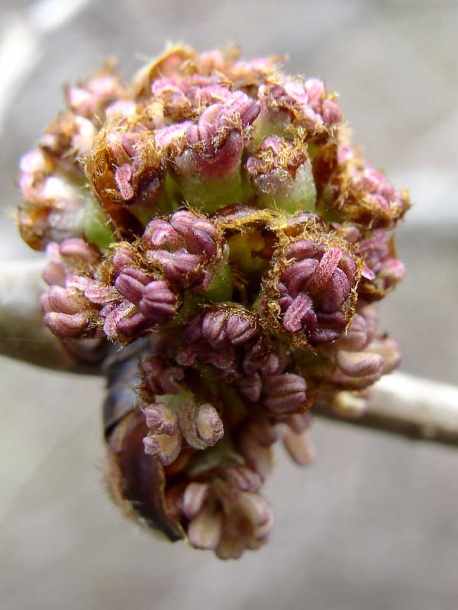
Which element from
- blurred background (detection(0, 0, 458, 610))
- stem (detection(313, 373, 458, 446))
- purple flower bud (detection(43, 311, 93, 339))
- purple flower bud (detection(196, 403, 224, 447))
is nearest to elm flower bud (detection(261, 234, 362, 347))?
purple flower bud (detection(196, 403, 224, 447))

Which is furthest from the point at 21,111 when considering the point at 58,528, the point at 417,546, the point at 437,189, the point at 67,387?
the point at 417,546

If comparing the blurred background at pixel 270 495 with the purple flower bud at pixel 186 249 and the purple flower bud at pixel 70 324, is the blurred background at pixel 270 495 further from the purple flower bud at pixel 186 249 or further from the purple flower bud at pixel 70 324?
the purple flower bud at pixel 186 249

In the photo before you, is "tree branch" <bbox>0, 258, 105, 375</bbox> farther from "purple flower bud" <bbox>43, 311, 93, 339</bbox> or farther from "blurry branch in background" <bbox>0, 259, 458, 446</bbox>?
"purple flower bud" <bbox>43, 311, 93, 339</bbox>

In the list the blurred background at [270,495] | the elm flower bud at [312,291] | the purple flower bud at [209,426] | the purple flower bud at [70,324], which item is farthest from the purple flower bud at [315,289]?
the blurred background at [270,495]

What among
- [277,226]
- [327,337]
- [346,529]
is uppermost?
[277,226]

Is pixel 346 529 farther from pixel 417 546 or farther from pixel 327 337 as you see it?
pixel 327 337

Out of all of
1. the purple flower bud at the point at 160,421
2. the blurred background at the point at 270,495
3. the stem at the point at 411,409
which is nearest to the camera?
the purple flower bud at the point at 160,421

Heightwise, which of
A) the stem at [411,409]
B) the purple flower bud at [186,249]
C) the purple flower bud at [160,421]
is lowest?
the stem at [411,409]
